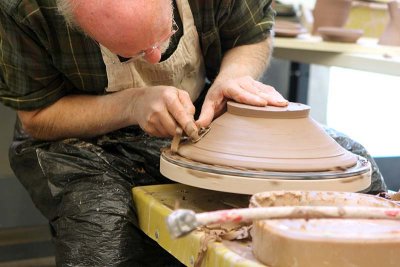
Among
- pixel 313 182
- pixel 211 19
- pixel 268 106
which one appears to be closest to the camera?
pixel 313 182

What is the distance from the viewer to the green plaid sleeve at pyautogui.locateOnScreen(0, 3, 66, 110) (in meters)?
1.77

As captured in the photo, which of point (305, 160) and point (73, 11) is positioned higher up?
point (73, 11)

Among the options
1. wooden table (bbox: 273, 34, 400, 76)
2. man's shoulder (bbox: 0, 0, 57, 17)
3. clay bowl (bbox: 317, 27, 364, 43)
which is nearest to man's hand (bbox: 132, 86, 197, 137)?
man's shoulder (bbox: 0, 0, 57, 17)

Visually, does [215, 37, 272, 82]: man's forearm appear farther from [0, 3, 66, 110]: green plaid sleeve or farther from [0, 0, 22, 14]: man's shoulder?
[0, 0, 22, 14]: man's shoulder

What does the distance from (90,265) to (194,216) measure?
25.9 inches

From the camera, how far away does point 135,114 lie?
1.71 m

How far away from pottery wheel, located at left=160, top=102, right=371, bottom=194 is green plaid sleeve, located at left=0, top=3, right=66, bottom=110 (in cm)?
48

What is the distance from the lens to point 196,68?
204 centimetres

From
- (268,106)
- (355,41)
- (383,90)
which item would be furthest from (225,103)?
(383,90)

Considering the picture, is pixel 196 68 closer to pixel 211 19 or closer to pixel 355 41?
pixel 211 19

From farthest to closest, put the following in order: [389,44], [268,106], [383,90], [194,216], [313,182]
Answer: [383,90]
[389,44]
[268,106]
[313,182]
[194,216]

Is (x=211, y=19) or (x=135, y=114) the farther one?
(x=211, y=19)

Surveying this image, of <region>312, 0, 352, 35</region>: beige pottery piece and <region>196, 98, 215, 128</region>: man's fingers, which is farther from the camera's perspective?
<region>312, 0, 352, 35</region>: beige pottery piece

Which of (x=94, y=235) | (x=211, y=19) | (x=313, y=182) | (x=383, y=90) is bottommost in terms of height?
(x=383, y=90)
